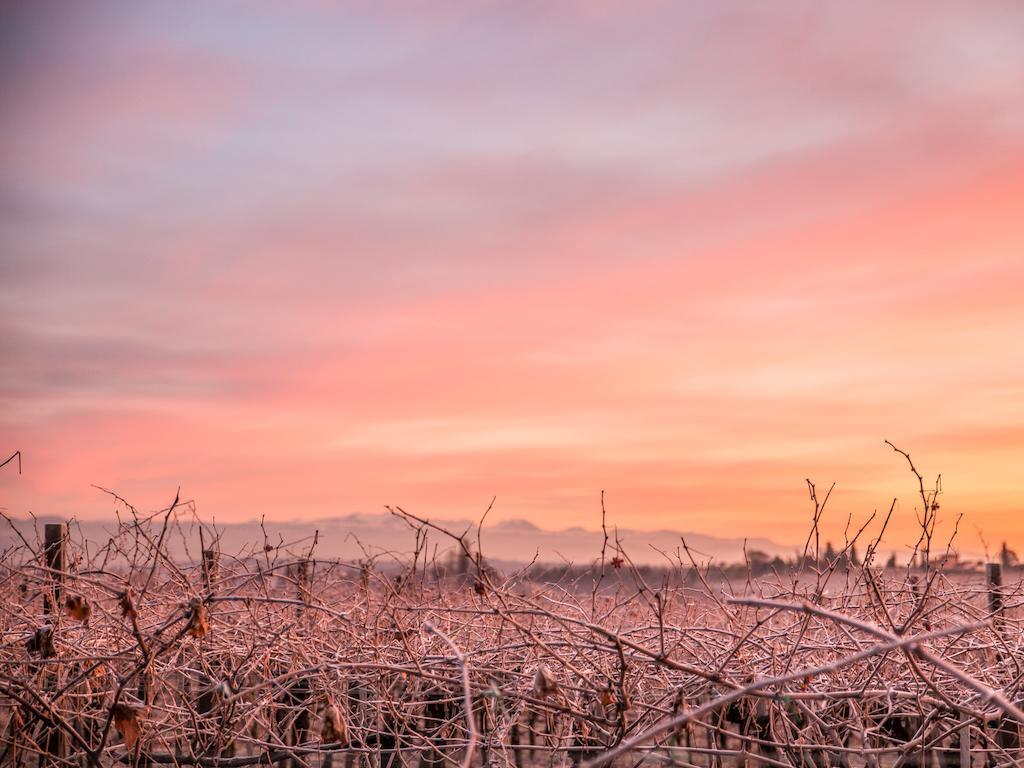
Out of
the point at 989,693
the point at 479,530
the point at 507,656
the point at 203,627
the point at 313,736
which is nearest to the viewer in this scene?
the point at 989,693

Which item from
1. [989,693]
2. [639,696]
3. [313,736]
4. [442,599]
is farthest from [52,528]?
[989,693]

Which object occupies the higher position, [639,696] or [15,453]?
[15,453]

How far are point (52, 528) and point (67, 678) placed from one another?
7.67 ft

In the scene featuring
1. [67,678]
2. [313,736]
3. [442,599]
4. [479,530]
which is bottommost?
[313,736]

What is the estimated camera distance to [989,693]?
216 centimetres

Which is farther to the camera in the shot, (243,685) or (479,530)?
(243,685)

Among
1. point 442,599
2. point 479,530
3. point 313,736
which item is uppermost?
point 479,530

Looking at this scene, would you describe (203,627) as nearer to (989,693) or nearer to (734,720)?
(989,693)

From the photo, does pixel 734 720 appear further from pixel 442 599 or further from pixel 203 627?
pixel 203 627

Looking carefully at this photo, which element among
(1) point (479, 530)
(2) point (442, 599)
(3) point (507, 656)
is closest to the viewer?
(1) point (479, 530)

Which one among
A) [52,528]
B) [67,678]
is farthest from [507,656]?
[52,528]

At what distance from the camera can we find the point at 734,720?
10.0m

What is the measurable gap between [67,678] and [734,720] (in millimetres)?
6169

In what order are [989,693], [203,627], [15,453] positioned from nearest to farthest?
[989,693], [203,627], [15,453]
